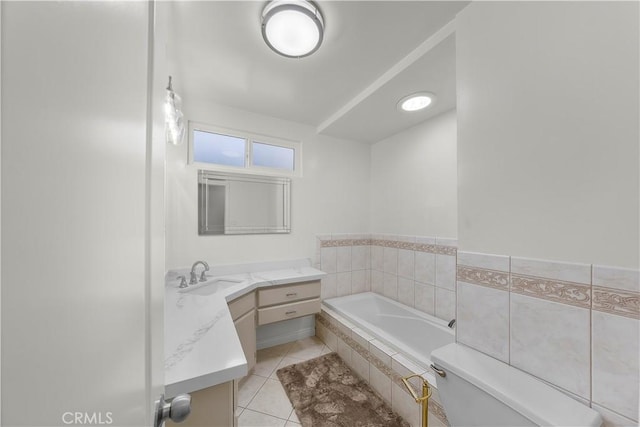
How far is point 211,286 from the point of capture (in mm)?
1896

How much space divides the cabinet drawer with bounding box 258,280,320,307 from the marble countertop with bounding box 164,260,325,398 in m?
0.07

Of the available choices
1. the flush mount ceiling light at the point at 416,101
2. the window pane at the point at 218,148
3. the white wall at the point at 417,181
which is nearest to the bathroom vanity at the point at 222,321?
the window pane at the point at 218,148

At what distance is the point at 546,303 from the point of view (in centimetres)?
86

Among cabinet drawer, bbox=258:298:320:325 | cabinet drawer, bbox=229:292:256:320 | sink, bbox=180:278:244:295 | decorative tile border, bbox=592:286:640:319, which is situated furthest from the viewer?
cabinet drawer, bbox=258:298:320:325

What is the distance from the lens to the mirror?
6.97 feet

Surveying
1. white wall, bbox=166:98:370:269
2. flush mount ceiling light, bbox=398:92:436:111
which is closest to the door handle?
white wall, bbox=166:98:370:269

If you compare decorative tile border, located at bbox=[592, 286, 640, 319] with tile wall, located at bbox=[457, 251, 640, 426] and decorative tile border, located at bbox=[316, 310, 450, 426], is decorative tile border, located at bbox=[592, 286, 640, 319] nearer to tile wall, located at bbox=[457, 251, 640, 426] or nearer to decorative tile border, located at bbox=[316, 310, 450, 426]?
tile wall, located at bbox=[457, 251, 640, 426]

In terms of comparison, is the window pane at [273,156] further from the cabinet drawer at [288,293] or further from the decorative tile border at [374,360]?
the decorative tile border at [374,360]

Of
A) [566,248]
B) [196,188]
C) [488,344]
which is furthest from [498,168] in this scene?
[196,188]

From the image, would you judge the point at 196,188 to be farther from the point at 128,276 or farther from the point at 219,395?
the point at 128,276

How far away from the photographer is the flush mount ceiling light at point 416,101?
72.1 inches

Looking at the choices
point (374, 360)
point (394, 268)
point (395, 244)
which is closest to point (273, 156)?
point (395, 244)

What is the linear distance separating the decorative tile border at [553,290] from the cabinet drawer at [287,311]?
159cm

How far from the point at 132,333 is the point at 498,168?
1.35m
